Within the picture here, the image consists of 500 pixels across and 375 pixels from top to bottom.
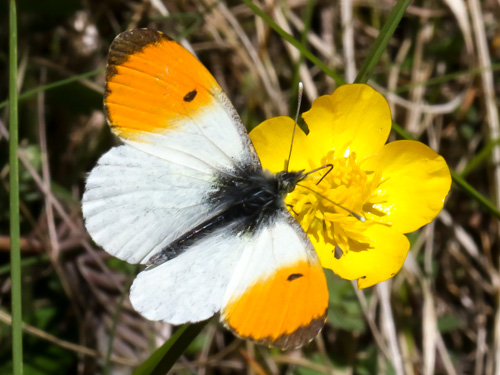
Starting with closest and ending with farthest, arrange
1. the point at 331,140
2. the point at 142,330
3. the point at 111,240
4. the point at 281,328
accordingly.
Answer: the point at 281,328 < the point at 111,240 < the point at 331,140 < the point at 142,330

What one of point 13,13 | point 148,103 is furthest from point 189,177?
point 13,13

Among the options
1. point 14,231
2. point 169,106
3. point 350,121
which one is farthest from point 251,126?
point 14,231

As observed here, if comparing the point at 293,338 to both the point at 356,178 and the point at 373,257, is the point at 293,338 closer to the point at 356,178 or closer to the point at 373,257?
the point at 373,257

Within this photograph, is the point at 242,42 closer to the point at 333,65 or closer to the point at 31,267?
the point at 333,65

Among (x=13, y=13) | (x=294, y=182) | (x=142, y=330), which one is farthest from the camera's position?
(x=142, y=330)

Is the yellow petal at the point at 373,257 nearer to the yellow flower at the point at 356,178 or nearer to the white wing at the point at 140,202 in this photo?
the yellow flower at the point at 356,178

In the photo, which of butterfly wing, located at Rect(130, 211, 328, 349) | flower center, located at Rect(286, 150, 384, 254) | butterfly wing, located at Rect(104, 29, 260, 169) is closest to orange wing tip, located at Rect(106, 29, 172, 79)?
butterfly wing, located at Rect(104, 29, 260, 169)

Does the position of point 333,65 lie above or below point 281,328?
below

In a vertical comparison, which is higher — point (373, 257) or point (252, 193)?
point (252, 193)

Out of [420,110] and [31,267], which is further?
[420,110]
